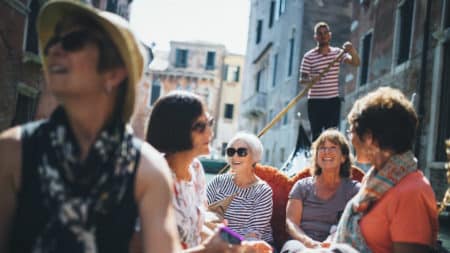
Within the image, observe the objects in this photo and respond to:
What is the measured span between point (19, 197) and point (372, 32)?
9.64m

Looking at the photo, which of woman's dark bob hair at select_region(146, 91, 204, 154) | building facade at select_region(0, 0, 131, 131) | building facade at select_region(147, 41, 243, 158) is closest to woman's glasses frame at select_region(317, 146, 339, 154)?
woman's dark bob hair at select_region(146, 91, 204, 154)

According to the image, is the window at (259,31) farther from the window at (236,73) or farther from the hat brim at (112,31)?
the hat brim at (112,31)

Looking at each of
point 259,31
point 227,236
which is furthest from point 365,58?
point 259,31

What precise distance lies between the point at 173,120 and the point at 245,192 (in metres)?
1.29

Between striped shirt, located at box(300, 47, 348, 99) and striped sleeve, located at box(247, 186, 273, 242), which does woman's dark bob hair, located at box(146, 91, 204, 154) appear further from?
striped shirt, located at box(300, 47, 348, 99)

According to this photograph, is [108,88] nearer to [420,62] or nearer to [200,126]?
[200,126]

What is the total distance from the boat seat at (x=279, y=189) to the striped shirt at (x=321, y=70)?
164 cm

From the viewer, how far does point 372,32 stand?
972 cm

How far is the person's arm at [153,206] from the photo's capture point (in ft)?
3.40

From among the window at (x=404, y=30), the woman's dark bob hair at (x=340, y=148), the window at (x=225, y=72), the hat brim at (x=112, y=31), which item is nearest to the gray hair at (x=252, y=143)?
the woman's dark bob hair at (x=340, y=148)

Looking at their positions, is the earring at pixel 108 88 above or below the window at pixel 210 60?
below

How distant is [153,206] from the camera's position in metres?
1.04

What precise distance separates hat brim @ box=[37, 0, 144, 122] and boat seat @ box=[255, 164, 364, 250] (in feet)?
6.46

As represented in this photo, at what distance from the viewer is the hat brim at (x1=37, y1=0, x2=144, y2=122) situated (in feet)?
3.37
